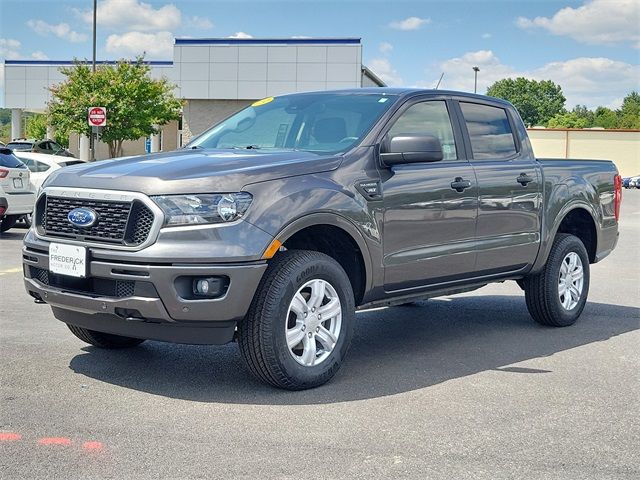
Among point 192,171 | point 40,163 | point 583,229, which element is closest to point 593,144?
point 40,163

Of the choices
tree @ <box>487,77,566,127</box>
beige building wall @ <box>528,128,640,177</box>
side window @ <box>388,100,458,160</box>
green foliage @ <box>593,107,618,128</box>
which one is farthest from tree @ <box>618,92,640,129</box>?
side window @ <box>388,100,458,160</box>

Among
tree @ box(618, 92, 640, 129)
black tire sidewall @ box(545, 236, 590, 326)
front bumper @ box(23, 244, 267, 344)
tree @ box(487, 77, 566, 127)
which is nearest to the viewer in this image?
front bumper @ box(23, 244, 267, 344)

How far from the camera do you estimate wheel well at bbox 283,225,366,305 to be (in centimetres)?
549

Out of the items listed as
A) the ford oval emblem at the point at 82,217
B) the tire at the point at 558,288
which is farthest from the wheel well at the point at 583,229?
the ford oval emblem at the point at 82,217

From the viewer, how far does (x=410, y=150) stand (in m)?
5.65

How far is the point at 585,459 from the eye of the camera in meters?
4.10

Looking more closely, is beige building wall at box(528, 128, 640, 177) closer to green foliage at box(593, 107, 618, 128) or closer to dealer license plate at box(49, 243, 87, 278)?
green foliage at box(593, 107, 618, 128)

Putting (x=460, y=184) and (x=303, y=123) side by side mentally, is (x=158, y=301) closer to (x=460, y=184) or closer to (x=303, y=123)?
(x=303, y=123)

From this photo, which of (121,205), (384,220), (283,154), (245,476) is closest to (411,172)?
(384,220)

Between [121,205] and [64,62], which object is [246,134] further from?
[64,62]

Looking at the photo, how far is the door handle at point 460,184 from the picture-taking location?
6273 millimetres

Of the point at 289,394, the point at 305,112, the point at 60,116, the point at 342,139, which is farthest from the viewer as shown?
the point at 60,116

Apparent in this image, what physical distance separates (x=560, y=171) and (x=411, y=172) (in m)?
2.18

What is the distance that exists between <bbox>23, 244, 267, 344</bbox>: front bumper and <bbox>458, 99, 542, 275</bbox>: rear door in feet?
7.77
